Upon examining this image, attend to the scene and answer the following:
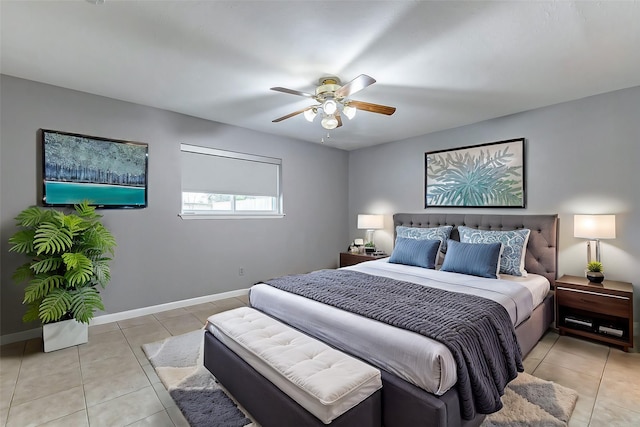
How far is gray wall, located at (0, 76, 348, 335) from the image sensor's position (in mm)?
2904

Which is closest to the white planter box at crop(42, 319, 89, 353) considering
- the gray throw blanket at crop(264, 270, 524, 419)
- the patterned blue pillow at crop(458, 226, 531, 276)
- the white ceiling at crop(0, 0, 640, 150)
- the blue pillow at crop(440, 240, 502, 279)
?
the gray throw blanket at crop(264, 270, 524, 419)

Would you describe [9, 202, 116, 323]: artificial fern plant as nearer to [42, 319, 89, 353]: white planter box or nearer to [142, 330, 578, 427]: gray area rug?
[42, 319, 89, 353]: white planter box

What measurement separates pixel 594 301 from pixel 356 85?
308 centimetres

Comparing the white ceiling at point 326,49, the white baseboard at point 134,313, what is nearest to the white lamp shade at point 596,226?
the white ceiling at point 326,49

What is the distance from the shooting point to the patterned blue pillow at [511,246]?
3324 mm

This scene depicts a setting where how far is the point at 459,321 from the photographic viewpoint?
1903mm

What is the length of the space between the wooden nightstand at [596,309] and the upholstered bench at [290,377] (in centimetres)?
266

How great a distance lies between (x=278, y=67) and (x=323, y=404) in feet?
8.32

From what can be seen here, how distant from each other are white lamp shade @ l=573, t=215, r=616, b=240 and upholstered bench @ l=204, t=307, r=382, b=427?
9.41ft

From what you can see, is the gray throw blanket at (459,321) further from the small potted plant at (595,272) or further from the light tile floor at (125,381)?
the small potted plant at (595,272)

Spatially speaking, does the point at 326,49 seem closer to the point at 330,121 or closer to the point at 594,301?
the point at 330,121

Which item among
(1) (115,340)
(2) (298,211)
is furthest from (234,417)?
(2) (298,211)

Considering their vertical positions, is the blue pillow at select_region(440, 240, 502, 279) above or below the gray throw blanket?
above

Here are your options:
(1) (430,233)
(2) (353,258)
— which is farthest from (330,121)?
(2) (353,258)
